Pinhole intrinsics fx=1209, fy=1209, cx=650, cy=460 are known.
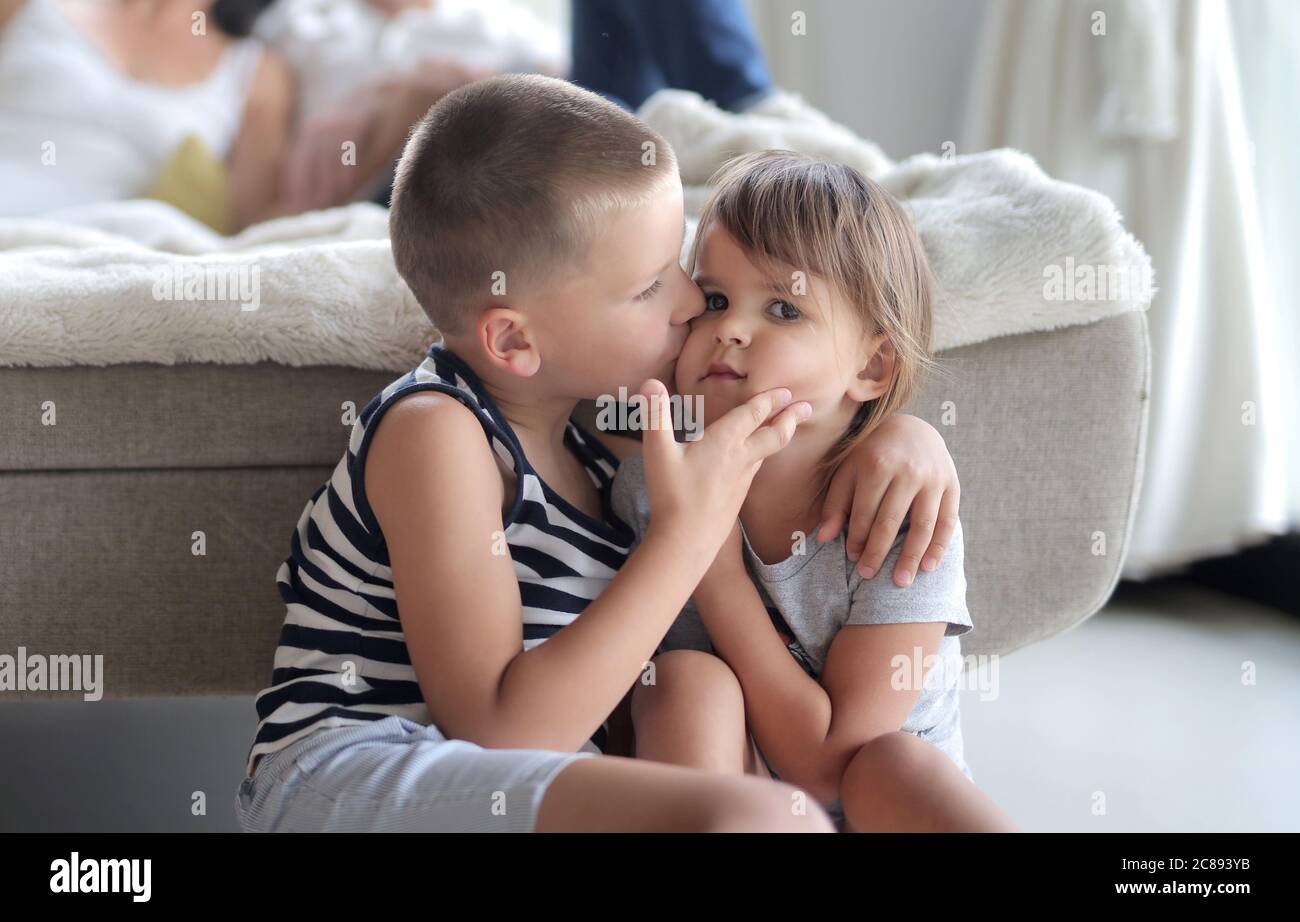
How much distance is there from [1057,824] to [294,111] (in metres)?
1.72

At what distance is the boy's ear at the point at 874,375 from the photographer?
3.00ft

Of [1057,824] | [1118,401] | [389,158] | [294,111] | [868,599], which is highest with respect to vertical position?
[294,111]

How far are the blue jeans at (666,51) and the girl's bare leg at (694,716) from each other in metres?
1.16

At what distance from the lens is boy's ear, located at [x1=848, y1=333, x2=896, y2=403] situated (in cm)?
92

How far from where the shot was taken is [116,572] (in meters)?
1.03

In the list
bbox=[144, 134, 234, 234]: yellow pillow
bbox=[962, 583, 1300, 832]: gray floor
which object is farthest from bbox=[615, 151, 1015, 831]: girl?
bbox=[144, 134, 234, 234]: yellow pillow

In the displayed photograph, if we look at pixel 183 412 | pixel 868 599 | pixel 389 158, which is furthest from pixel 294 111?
pixel 868 599

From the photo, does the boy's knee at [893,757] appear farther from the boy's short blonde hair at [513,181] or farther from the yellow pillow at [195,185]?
the yellow pillow at [195,185]

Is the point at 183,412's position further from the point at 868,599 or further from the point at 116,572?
the point at 868,599

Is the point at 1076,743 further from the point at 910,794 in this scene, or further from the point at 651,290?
the point at 651,290

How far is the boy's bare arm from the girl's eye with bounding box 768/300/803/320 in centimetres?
18

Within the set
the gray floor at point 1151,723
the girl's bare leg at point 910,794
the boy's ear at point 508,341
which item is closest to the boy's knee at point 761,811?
the girl's bare leg at point 910,794

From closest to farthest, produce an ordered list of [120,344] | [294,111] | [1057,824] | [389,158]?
[120,344], [1057,824], [389,158], [294,111]

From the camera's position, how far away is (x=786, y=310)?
2.88 feet
